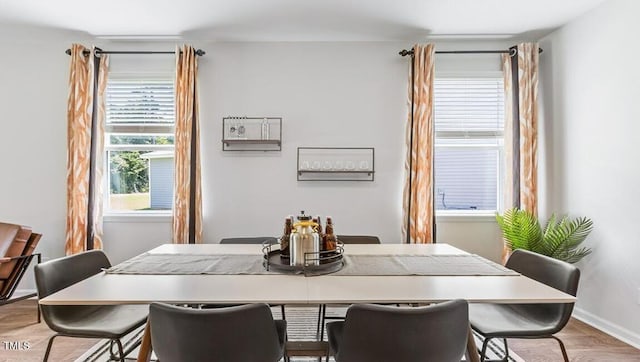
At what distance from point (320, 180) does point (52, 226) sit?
271 cm

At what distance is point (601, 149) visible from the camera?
2.78m

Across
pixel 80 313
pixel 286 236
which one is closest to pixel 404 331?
pixel 286 236

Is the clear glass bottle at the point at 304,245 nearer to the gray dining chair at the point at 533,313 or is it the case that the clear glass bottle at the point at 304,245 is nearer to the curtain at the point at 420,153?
the gray dining chair at the point at 533,313

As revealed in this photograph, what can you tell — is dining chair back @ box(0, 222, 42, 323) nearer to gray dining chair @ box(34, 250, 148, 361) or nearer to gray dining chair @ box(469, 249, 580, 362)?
gray dining chair @ box(34, 250, 148, 361)

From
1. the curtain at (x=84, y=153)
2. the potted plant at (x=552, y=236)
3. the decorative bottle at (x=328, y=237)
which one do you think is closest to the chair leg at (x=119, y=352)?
the decorative bottle at (x=328, y=237)

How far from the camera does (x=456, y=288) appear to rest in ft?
4.47

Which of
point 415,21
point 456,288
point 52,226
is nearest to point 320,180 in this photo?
point 415,21

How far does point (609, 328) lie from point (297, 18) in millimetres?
3567

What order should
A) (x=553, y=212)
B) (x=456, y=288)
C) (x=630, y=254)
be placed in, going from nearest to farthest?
(x=456, y=288) < (x=630, y=254) < (x=553, y=212)

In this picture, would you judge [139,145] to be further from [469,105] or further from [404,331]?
[469,105]

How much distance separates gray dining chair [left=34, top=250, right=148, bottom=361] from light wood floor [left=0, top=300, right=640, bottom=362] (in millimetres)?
686

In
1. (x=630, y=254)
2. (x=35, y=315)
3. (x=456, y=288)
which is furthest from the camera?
(x=35, y=315)

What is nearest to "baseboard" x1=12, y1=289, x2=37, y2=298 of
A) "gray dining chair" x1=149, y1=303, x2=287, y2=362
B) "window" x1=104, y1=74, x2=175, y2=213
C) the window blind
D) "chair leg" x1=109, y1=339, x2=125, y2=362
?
"window" x1=104, y1=74, x2=175, y2=213

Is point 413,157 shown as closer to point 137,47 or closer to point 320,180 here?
point 320,180
